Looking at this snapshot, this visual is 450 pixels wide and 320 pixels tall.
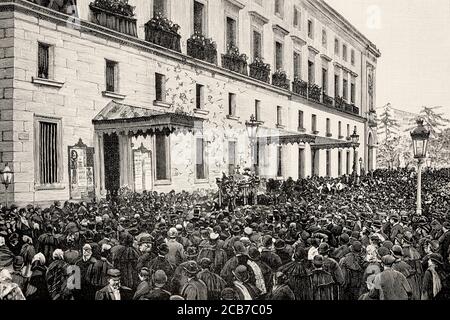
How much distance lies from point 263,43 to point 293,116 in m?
1.45

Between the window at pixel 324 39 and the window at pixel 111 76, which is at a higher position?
the window at pixel 324 39

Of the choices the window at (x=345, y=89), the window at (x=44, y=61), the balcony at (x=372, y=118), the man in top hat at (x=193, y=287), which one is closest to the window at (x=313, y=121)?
the window at (x=345, y=89)

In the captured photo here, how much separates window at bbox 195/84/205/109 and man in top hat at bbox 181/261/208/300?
9.96ft

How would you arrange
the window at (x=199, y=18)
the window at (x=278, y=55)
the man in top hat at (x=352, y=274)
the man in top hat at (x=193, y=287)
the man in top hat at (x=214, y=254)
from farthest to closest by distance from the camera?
1. the window at (x=278, y=55)
2. the window at (x=199, y=18)
3. the man in top hat at (x=214, y=254)
4. the man in top hat at (x=352, y=274)
5. the man in top hat at (x=193, y=287)

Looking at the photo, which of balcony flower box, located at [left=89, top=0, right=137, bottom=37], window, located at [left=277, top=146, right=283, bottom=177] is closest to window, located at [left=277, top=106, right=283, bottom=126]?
window, located at [left=277, top=146, right=283, bottom=177]

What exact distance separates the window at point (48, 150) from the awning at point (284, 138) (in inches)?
134

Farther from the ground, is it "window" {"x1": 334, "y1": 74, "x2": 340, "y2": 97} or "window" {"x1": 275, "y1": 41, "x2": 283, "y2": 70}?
"window" {"x1": 275, "y1": 41, "x2": 283, "y2": 70}

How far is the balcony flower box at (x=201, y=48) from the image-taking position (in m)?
8.13

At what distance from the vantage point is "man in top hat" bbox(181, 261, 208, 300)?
5.98m

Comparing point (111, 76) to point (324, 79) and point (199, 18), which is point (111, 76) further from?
point (324, 79)

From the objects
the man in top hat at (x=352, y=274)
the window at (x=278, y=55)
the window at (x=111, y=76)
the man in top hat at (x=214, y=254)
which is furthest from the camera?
the window at (x=278, y=55)

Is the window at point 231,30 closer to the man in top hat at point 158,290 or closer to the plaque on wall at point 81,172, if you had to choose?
the plaque on wall at point 81,172

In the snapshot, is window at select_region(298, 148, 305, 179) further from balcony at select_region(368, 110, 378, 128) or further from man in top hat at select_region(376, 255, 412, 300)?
man in top hat at select_region(376, 255, 412, 300)

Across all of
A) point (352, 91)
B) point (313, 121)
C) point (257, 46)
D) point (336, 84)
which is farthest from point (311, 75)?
point (257, 46)
